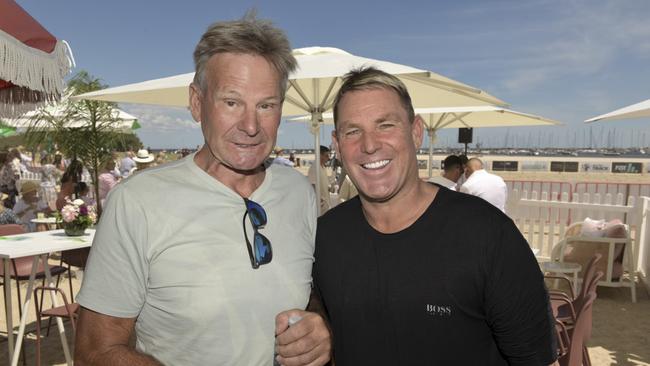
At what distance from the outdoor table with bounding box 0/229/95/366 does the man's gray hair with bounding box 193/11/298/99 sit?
127 inches

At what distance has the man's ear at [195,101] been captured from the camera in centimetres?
Result: 167

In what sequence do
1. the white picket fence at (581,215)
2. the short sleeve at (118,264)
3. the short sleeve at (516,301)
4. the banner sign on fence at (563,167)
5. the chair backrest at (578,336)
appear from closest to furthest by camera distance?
the short sleeve at (118,264) < the short sleeve at (516,301) < the chair backrest at (578,336) < the white picket fence at (581,215) < the banner sign on fence at (563,167)

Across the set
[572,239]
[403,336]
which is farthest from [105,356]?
[572,239]

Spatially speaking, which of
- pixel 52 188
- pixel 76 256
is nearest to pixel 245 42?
pixel 76 256

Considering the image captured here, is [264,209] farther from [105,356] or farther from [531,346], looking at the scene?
[531,346]

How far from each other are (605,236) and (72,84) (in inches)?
416

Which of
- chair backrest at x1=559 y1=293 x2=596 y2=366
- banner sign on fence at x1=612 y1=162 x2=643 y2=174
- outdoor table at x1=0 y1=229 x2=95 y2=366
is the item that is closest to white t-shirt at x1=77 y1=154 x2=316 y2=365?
chair backrest at x1=559 y1=293 x2=596 y2=366

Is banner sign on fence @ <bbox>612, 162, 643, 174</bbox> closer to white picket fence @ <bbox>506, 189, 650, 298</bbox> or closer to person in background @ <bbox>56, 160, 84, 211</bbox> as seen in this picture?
Answer: white picket fence @ <bbox>506, 189, 650, 298</bbox>

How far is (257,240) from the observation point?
59.0 inches

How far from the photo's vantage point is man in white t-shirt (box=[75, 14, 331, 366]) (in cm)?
135

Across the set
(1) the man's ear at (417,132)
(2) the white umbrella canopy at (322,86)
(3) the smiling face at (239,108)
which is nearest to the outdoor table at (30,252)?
(2) the white umbrella canopy at (322,86)

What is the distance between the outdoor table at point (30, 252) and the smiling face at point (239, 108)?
3184 mm

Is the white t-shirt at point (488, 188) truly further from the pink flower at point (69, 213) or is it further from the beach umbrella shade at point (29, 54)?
the beach umbrella shade at point (29, 54)

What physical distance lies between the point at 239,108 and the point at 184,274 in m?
0.57
